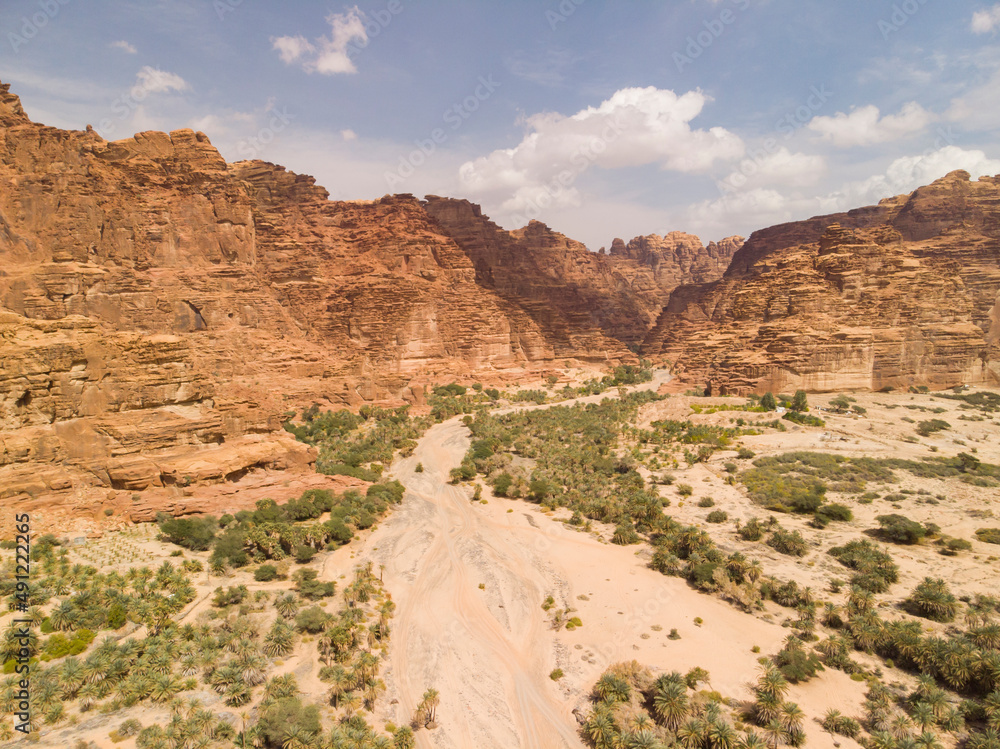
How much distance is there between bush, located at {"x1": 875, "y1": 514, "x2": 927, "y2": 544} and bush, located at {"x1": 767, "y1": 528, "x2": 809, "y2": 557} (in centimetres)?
428

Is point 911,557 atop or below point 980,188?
below

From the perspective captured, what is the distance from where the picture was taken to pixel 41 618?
51.8ft

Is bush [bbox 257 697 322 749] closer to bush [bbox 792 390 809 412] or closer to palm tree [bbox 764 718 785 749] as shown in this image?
palm tree [bbox 764 718 785 749]

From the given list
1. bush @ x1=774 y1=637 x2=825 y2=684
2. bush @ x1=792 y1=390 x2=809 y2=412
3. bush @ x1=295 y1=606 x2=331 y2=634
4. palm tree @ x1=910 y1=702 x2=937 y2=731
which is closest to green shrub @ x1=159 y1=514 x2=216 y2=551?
bush @ x1=295 y1=606 x2=331 y2=634

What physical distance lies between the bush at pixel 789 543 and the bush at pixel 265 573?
25795mm

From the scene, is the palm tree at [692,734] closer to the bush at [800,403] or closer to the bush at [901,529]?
the bush at [901,529]

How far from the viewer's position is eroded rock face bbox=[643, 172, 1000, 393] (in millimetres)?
52469

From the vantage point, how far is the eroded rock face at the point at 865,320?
5247 centimetres

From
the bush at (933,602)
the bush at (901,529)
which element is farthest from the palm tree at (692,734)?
the bush at (901,529)

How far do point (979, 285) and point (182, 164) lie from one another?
97.1 metres

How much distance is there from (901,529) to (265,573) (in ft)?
105

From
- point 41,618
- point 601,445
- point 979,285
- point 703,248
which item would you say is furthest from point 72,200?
point 703,248

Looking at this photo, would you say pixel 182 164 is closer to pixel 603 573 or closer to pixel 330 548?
pixel 330 548

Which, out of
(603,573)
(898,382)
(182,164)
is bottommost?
(603,573)
